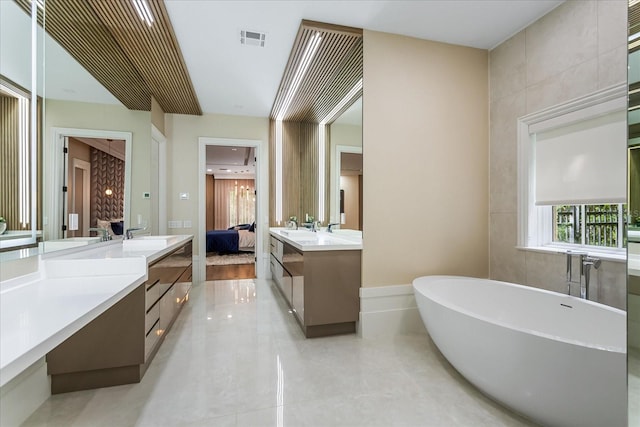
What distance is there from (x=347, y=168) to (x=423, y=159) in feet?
2.72

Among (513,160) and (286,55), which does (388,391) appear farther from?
(286,55)

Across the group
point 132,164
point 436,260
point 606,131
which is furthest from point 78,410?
point 606,131

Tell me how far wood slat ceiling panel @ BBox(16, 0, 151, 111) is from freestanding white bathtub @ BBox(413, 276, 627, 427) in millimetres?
3030

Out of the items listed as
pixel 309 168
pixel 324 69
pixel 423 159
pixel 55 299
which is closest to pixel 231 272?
pixel 309 168

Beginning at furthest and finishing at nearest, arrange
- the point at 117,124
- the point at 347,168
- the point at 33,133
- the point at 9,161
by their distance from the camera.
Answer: the point at 347,168, the point at 117,124, the point at 33,133, the point at 9,161

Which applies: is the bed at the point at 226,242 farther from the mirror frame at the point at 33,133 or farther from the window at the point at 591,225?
the window at the point at 591,225

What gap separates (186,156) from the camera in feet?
15.1

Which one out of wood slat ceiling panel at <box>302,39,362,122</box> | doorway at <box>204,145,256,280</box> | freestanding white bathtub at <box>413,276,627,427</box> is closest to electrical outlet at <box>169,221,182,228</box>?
doorway at <box>204,145,256,280</box>

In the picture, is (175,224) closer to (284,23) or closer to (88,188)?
(88,188)

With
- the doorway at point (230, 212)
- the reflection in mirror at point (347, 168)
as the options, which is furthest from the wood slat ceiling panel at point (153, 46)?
the doorway at point (230, 212)

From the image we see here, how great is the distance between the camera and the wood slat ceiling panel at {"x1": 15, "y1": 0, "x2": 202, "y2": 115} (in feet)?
6.60

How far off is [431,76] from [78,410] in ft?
12.2

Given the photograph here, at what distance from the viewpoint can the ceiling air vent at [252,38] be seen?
8.70ft

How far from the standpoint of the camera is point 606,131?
6.75ft
